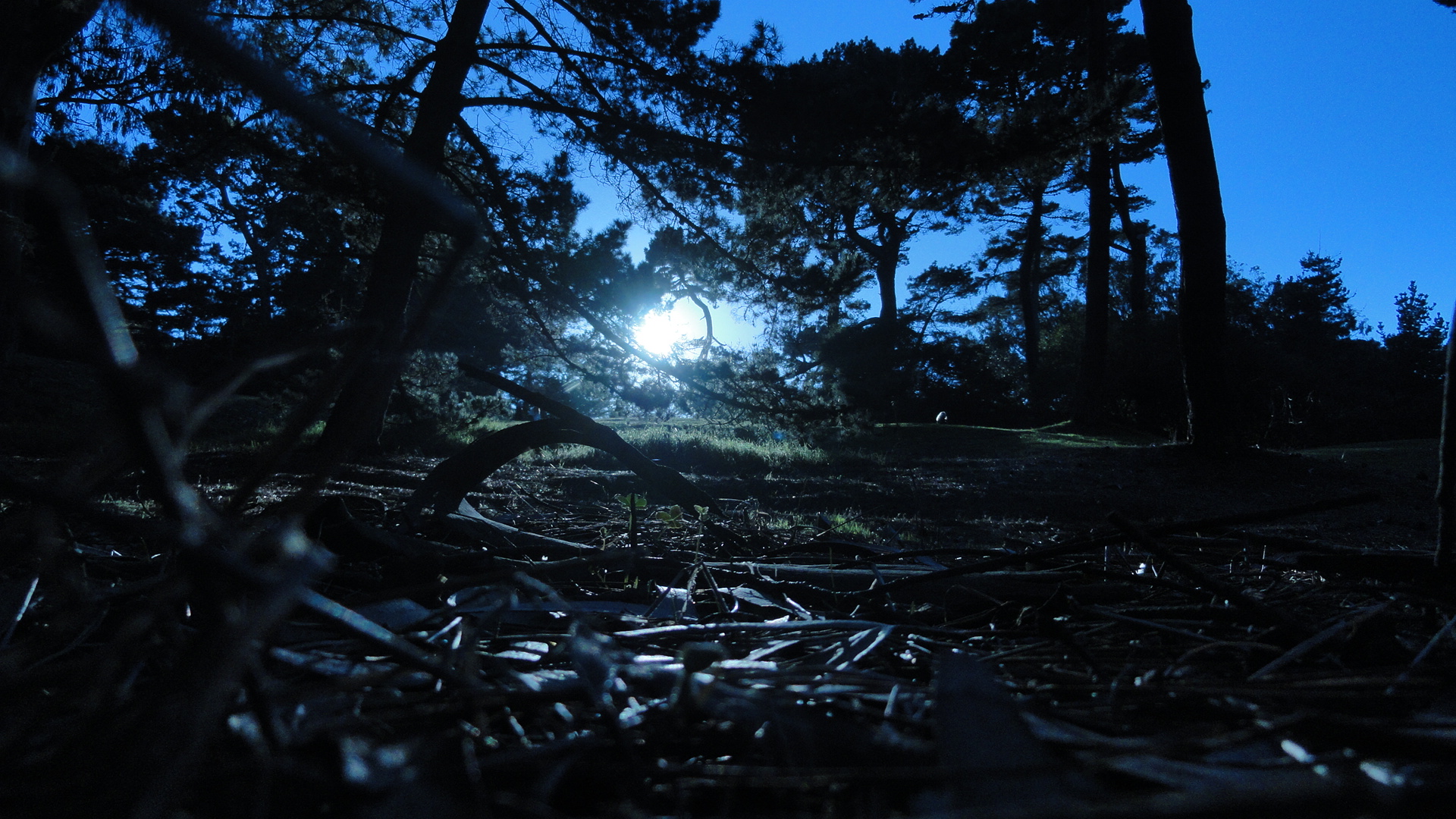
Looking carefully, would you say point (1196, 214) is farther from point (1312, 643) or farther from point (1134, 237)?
point (1134, 237)

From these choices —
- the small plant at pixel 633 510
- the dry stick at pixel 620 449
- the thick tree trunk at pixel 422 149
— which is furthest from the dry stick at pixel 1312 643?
the thick tree trunk at pixel 422 149

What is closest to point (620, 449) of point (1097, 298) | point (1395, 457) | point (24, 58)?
point (24, 58)

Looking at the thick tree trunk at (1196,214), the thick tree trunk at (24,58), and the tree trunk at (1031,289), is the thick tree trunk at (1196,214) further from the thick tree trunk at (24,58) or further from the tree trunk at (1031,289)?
the tree trunk at (1031,289)

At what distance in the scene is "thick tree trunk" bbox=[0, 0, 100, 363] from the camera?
3.45m

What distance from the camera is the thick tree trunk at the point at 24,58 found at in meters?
3.45

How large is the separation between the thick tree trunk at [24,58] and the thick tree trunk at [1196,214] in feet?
25.7

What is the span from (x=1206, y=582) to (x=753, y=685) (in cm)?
76

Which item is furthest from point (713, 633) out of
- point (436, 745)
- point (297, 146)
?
point (297, 146)

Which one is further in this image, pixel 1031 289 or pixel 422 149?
pixel 1031 289

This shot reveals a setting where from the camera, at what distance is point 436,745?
0.59m

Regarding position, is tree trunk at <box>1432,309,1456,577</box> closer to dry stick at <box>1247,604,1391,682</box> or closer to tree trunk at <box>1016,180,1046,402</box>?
dry stick at <box>1247,604,1391,682</box>

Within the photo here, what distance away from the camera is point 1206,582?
1082 mm

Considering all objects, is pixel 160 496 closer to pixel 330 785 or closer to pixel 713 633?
pixel 330 785

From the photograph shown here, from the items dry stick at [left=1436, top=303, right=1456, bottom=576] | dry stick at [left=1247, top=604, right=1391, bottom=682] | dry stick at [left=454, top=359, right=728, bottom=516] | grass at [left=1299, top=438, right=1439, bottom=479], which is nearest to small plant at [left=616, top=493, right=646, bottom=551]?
dry stick at [left=454, top=359, right=728, bottom=516]
